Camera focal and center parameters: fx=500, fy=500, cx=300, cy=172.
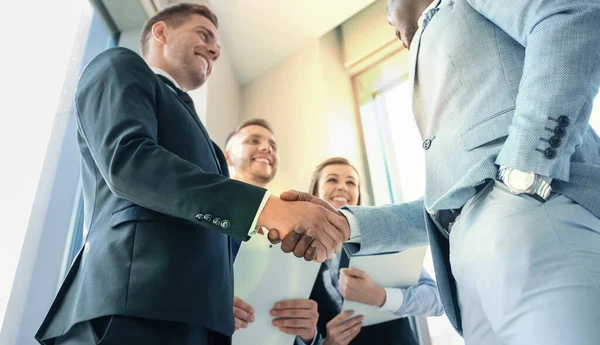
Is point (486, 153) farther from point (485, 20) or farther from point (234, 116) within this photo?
point (234, 116)

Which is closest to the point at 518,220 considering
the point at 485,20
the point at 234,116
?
the point at 485,20

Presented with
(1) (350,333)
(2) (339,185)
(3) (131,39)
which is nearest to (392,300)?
(1) (350,333)

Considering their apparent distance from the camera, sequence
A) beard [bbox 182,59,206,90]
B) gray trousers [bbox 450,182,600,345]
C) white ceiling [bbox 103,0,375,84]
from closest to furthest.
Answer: gray trousers [bbox 450,182,600,345], beard [bbox 182,59,206,90], white ceiling [bbox 103,0,375,84]

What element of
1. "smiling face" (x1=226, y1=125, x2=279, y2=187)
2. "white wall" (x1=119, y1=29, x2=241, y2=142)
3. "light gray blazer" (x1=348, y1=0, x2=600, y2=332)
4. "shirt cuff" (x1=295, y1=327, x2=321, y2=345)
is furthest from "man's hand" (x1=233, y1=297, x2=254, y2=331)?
"white wall" (x1=119, y1=29, x2=241, y2=142)

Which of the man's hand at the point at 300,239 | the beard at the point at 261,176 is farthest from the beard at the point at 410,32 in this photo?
the beard at the point at 261,176

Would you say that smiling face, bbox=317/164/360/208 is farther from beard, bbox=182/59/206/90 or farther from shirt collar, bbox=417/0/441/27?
shirt collar, bbox=417/0/441/27

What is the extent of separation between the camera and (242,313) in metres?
1.19

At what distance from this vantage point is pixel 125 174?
0.78 m

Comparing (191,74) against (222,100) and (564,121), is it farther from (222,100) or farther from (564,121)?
(222,100)

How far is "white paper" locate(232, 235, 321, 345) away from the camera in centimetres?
121

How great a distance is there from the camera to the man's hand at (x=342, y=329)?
1384 mm

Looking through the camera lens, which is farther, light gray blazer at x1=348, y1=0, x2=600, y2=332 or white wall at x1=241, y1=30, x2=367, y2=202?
white wall at x1=241, y1=30, x2=367, y2=202

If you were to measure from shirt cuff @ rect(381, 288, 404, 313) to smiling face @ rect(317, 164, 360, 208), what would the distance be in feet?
1.53

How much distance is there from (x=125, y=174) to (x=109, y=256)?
0.42 feet
